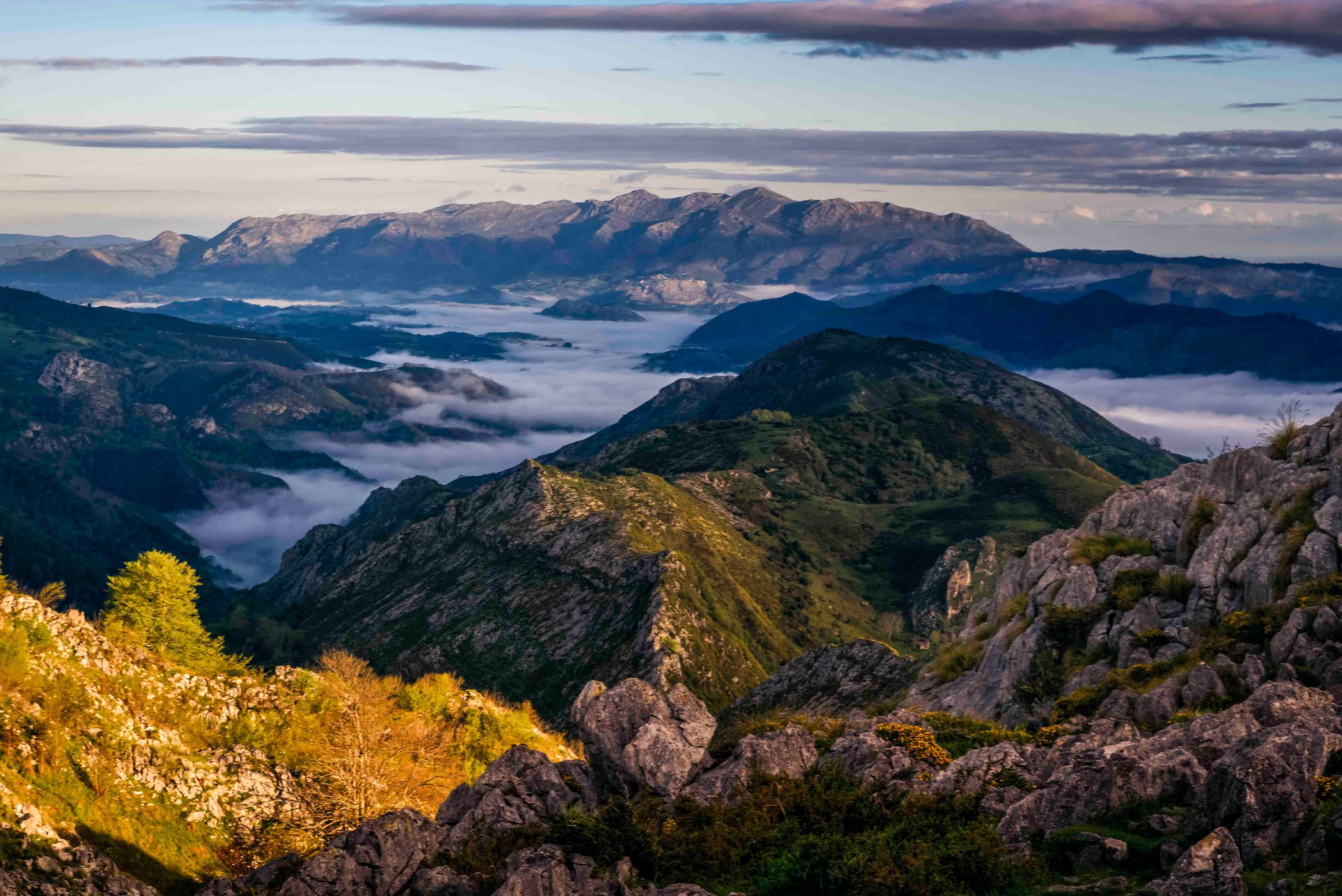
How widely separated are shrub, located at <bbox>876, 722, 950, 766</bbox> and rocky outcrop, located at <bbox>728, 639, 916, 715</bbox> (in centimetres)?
4068

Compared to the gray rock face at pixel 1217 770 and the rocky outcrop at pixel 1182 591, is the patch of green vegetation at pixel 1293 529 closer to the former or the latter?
the rocky outcrop at pixel 1182 591

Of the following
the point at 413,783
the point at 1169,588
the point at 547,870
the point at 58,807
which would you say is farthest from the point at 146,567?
the point at 1169,588

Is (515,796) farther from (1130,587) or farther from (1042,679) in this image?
(1130,587)

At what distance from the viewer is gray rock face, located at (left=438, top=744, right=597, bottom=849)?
197 feet

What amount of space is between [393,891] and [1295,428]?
67.8 metres

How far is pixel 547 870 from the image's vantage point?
51531mm

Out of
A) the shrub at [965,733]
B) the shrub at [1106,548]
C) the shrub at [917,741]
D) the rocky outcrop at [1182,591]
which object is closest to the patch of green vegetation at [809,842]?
the shrub at [917,741]

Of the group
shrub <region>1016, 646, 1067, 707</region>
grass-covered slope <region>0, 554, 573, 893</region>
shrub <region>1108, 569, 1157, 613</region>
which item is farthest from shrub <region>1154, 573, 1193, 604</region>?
grass-covered slope <region>0, 554, 573, 893</region>

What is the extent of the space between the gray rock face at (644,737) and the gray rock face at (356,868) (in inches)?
479

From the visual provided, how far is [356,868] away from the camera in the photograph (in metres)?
54.1

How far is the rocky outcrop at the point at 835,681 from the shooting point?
11694cm

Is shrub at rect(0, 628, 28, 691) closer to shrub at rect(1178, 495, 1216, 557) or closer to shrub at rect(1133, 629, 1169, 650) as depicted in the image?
shrub at rect(1133, 629, 1169, 650)

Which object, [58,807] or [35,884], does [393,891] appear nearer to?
[35,884]

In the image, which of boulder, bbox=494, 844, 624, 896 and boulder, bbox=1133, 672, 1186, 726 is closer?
boulder, bbox=494, 844, 624, 896
